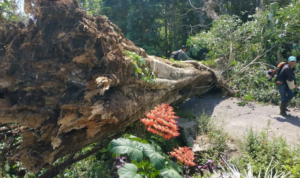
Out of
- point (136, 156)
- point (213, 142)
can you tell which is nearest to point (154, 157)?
point (136, 156)

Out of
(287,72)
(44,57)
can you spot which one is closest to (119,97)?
(44,57)

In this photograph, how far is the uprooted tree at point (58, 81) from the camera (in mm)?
2270

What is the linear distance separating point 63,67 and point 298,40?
7.85 meters

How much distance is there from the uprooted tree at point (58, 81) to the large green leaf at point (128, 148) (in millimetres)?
512

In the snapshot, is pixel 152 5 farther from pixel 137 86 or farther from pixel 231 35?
pixel 137 86

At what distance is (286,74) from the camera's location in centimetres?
495

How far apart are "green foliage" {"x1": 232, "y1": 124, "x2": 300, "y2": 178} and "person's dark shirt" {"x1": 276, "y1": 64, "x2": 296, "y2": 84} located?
247 cm

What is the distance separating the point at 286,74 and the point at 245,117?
1452 mm

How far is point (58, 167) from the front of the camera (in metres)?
2.89

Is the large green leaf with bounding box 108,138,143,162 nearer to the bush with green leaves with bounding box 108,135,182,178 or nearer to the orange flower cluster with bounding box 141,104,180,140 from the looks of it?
the bush with green leaves with bounding box 108,135,182,178

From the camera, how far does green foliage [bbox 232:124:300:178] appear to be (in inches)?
108

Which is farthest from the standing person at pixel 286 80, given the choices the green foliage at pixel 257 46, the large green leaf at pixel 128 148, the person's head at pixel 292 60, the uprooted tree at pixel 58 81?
the large green leaf at pixel 128 148

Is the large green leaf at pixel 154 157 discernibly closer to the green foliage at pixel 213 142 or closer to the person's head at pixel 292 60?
the green foliage at pixel 213 142

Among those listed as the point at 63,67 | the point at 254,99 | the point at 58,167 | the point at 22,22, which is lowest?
the point at 254,99
